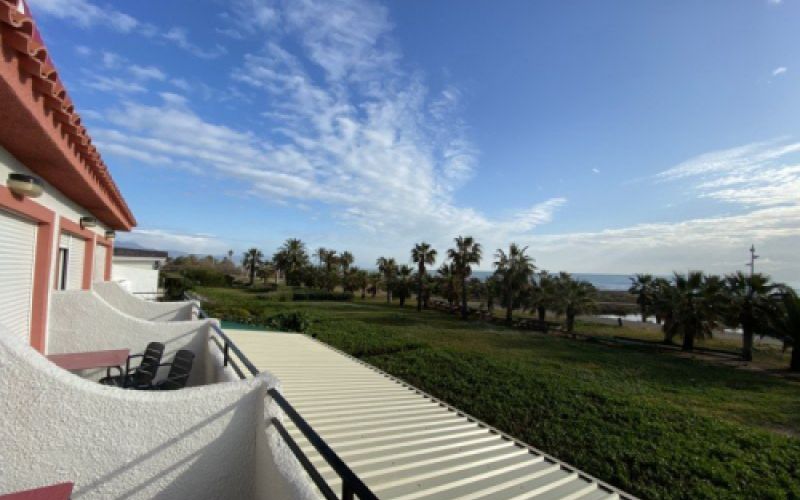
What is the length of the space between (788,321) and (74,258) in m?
29.0

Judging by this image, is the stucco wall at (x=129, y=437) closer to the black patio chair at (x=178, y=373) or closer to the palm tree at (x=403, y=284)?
the black patio chair at (x=178, y=373)

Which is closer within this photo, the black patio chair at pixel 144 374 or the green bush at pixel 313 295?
the black patio chair at pixel 144 374

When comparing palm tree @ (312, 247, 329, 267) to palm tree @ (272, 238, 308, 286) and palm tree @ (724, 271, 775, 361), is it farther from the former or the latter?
palm tree @ (724, 271, 775, 361)

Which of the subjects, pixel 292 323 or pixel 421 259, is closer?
pixel 292 323

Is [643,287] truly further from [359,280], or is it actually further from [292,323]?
[359,280]

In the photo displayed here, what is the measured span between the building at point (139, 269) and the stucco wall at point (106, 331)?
49.8ft

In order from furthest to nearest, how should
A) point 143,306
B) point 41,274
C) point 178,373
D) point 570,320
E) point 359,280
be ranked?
point 359,280 < point 570,320 < point 143,306 < point 178,373 < point 41,274

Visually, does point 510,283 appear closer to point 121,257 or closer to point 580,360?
point 580,360

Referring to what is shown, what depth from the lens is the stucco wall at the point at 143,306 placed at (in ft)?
25.8

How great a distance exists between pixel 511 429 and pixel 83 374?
28.0ft

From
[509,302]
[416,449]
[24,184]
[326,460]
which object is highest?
[24,184]

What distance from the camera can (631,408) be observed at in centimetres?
1063

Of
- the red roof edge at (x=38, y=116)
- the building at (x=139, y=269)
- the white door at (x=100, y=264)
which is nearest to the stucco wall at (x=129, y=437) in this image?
the red roof edge at (x=38, y=116)

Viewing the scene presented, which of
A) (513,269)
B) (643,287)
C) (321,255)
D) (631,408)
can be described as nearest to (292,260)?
(321,255)
